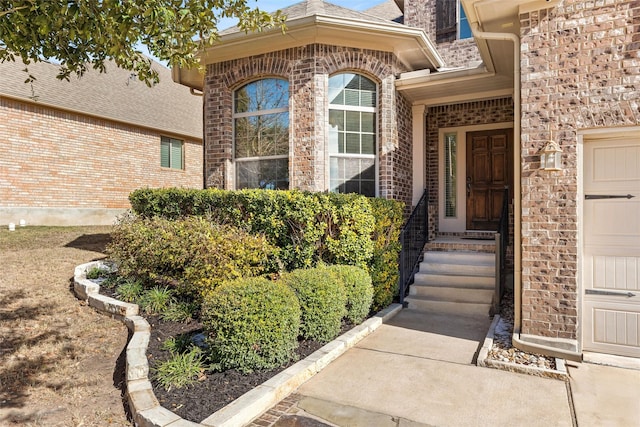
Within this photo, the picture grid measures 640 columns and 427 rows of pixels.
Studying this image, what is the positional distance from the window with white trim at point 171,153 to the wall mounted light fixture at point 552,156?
43.9ft

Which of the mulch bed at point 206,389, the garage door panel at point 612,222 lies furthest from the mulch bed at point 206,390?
the garage door panel at point 612,222

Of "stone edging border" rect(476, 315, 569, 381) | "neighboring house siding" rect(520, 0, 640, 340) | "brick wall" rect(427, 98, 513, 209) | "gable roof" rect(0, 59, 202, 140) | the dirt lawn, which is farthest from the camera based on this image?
"gable roof" rect(0, 59, 202, 140)

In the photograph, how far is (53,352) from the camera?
4.12 m

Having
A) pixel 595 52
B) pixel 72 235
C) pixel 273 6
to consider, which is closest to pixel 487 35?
pixel 595 52

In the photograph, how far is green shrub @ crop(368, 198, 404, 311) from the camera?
5.63m

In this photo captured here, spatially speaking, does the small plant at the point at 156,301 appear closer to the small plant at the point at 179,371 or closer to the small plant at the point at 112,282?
the small plant at the point at 112,282

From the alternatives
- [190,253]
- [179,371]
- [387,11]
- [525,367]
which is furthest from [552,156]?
[387,11]

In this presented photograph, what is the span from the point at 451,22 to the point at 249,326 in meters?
7.86

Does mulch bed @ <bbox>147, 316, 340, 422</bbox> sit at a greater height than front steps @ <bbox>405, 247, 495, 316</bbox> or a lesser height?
lesser

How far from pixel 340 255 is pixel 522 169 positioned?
237cm

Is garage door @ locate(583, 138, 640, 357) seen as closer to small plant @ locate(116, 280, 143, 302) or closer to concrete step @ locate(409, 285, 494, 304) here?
concrete step @ locate(409, 285, 494, 304)

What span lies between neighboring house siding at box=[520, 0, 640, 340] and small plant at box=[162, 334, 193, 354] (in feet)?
11.5

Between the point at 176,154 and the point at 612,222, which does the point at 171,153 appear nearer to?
the point at 176,154

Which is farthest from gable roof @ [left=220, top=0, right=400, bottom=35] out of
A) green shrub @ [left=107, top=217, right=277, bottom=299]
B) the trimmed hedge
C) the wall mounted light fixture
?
the wall mounted light fixture
